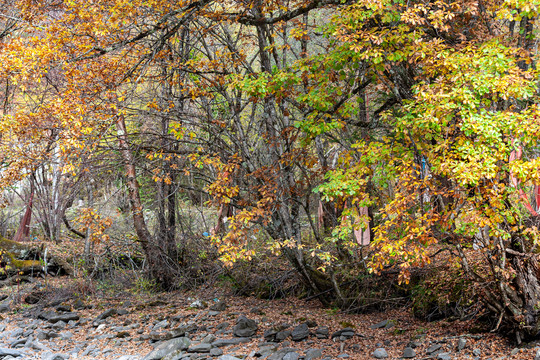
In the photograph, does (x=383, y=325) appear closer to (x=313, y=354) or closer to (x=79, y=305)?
(x=313, y=354)

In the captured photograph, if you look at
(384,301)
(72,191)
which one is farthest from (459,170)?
(72,191)

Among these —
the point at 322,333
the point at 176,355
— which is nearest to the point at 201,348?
the point at 176,355

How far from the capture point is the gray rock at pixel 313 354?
5.69 meters

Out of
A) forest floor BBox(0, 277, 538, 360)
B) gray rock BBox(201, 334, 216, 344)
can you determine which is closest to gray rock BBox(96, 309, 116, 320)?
forest floor BBox(0, 277, 538, 360)

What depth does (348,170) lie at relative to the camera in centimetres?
543

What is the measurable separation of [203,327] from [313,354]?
2370 millimetres

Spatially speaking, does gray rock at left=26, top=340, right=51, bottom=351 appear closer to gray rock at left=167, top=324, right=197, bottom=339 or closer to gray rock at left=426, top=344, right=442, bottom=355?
gray rock at left=167, top=324, right=197, bottom=339

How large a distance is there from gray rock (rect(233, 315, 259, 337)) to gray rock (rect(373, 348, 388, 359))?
2133mm

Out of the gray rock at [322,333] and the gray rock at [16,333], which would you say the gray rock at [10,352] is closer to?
the gray rock at [16,333]

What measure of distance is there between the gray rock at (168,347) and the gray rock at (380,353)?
2675mm

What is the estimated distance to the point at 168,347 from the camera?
646 cm

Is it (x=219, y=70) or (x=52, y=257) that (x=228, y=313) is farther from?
(x=52, y=257)

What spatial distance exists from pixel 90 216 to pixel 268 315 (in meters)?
3.50

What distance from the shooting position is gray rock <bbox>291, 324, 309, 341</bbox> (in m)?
6.56
